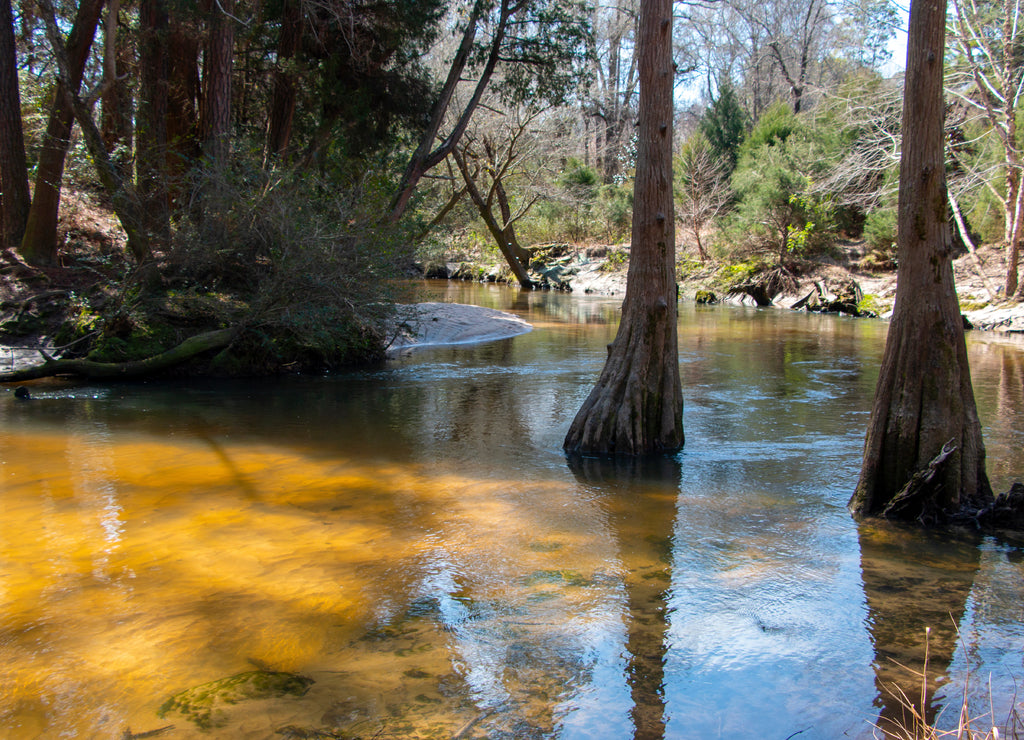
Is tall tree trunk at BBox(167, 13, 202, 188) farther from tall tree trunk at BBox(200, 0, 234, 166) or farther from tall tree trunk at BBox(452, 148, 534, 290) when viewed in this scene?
tall tree trunk at BBox(452, 148, 534, 290)

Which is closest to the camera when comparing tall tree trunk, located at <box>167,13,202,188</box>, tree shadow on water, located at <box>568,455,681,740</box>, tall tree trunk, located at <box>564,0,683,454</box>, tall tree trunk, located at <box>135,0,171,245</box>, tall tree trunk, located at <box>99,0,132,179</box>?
tree shadow on water, located at <box>568,455,681,740</box>

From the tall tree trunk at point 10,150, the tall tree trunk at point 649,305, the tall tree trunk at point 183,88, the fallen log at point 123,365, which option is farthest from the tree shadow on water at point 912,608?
the tall tree trunk at point 10,150

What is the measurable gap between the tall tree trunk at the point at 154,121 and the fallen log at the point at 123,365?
1.98 m

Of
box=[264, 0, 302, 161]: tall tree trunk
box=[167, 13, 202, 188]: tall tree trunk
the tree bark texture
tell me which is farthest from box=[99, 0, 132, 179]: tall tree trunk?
the tree bark texture

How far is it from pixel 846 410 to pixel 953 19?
16208 mm

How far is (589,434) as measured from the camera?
28.0 feet

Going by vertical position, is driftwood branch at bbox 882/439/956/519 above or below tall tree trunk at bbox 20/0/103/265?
below

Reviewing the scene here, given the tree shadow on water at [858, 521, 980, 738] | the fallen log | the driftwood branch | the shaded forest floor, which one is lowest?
the tree shadow on water at [858, 521, 980, 738]

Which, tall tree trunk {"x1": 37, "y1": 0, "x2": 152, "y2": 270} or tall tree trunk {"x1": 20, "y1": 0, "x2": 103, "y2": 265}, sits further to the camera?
tall tree trunk {"x1": 20, "y1": 0, "x2": 103, "y2": 265}

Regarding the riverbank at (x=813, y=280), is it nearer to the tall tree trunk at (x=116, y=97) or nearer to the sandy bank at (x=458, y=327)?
the sandy bank at (x=458, y=327)

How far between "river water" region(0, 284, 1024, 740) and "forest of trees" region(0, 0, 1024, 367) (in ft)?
11.6

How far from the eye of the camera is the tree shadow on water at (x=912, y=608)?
151 inches

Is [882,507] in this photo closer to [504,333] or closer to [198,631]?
[198,631]

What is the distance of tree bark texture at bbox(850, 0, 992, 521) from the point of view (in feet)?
19.6
